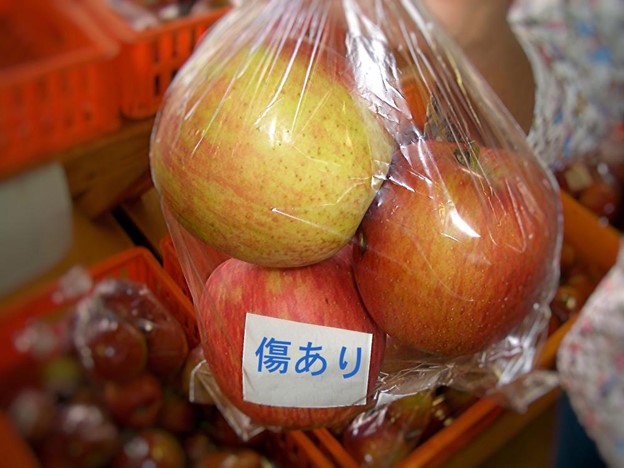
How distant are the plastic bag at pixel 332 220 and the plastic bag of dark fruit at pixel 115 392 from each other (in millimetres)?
155

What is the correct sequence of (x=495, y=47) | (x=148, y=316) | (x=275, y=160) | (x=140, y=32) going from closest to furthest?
1. (x=275, y=160)
2. (x=148, y=316)
3. (x=495, y=47)
4. (x=140, y=32)

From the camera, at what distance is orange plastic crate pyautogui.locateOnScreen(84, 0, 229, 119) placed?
82 centimetres

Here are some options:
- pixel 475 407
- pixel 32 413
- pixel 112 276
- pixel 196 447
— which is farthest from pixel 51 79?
pixel 475 407

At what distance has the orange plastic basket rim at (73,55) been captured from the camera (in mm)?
720

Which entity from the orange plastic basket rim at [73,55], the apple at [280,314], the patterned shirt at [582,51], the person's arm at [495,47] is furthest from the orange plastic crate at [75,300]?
the patterned shirt at [582,51]

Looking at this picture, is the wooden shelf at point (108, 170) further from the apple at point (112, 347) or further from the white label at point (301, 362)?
the white label at point (301, 362)

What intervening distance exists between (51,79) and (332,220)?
489 mm

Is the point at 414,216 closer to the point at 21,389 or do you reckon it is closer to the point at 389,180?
the point at 389,180

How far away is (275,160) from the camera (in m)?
0.41

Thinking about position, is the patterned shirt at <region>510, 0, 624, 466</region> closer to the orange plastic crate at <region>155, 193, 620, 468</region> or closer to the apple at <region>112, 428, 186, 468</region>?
the orange plastic crate at <region>155, 193, 620, 468</region>

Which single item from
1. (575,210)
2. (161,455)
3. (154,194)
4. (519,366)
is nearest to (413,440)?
Answer: (519,366)

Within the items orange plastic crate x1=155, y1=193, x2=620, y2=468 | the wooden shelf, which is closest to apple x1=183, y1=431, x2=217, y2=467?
orange plastic crate x1=155, y1=193, x2=620, y2=468

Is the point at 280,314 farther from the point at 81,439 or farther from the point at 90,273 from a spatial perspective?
the point at 81,439

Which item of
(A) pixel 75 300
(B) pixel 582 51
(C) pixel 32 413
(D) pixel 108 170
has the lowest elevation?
(C) pixel 32 413
